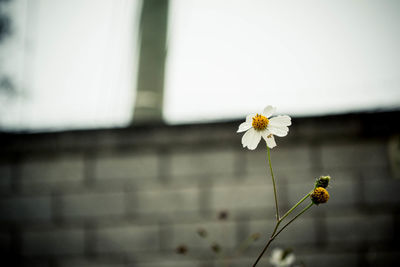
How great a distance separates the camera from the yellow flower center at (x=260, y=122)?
1.49 feet

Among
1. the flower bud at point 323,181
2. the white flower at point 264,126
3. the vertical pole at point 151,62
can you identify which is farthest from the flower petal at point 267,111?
the vertical pole at point 151,62

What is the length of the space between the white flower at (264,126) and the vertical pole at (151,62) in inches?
38.2

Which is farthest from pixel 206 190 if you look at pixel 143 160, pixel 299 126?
pixel 299 126

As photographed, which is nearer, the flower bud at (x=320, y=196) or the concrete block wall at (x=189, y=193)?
the flower bud at (x=320, y=196)

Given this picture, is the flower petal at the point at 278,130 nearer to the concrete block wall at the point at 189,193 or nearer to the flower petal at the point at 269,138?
the flower petal at the point at 269,138

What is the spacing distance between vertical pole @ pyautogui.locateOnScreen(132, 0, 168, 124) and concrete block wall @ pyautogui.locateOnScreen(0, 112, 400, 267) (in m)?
0.17

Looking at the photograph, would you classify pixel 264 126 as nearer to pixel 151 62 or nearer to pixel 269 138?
pixel 269 138

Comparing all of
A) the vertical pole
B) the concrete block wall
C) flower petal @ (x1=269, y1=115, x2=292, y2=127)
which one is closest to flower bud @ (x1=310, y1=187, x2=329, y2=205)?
flower petal @ (x1=269, y1=115, x2=292, y2=127)

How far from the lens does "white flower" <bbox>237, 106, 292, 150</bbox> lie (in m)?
0.45

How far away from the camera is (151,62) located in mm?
1565

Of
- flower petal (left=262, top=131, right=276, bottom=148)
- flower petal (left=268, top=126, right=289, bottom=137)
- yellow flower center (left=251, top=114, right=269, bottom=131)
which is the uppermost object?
yellow flower center (left=251, top=114, right=269, bottom=131)

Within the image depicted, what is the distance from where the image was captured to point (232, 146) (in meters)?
1.29

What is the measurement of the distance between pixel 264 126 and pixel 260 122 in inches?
0.5

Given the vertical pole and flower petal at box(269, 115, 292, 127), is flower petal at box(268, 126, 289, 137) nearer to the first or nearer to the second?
flower petal at box(269, 115, 292, 127)
